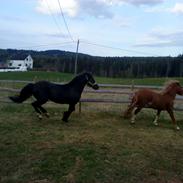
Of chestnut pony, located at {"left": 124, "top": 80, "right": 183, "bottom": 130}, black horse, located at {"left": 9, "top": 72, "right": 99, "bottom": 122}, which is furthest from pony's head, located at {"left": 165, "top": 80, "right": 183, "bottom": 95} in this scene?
black horse, located at {"left": 9, "top": 72, "right": 99, "bottom": 122}

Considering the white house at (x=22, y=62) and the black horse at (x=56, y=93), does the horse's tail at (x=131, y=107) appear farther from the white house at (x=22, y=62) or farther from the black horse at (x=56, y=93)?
the white house at (x=22, y=62)

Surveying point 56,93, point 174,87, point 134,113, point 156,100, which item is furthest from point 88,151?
point 174,87

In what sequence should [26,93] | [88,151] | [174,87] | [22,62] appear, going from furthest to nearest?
[22,62] → [174,87] → [26,93] → [88,151]

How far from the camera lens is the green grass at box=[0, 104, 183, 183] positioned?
6363 millimetres

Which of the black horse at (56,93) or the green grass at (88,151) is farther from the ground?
the black horse at (56,93)

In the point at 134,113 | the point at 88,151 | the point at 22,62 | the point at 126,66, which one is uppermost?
the point at 134,113

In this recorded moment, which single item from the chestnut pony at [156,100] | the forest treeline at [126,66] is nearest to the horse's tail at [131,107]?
the chestnut pony at [156,100]

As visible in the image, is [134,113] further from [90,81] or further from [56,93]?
[56,93]

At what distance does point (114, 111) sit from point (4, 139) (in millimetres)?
4919

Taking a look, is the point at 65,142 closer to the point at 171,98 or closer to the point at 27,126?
the point at 27,126

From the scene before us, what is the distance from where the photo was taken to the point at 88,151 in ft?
23.9

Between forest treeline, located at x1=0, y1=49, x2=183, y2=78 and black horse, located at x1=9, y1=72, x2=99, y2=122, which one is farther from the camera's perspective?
forest treeline, located at x1=0, y1=49, x2=183, y2=78

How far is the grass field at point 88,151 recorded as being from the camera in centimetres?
635

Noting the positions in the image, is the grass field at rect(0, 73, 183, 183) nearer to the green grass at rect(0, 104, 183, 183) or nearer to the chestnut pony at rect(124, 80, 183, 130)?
the green grass at rect(0, 104, 183, 183)
